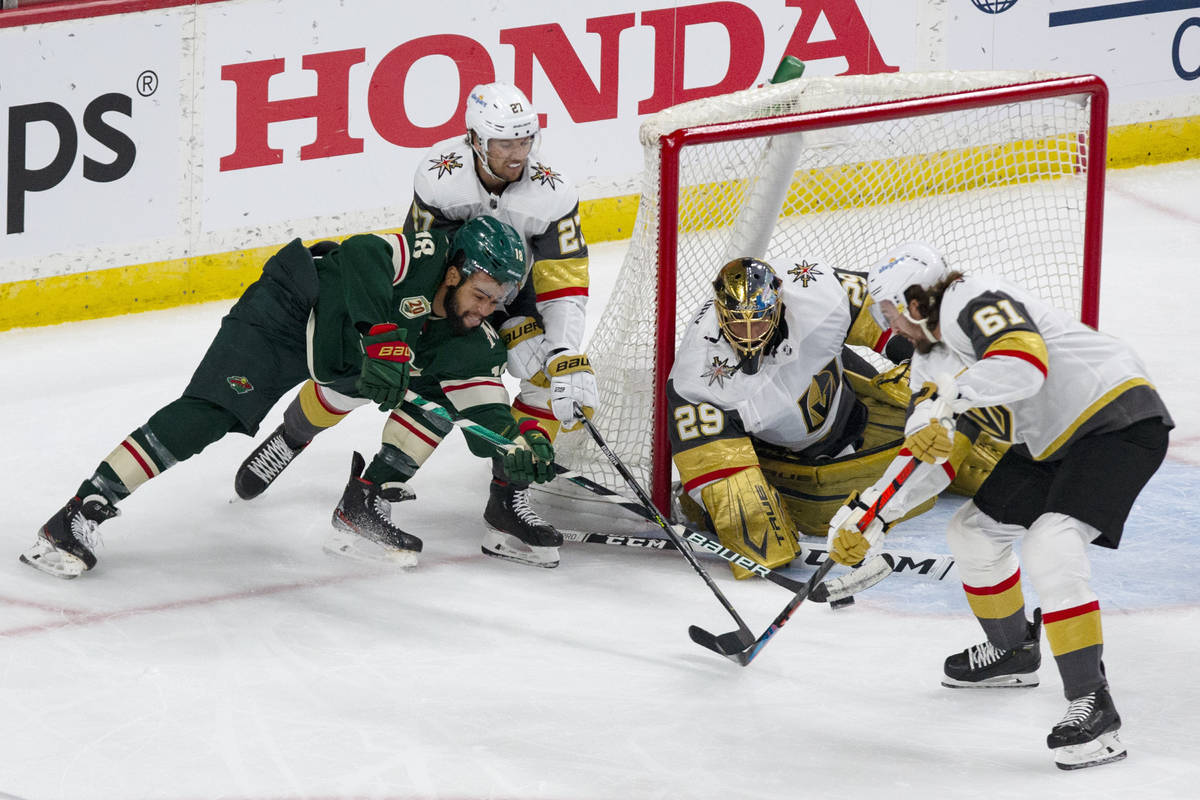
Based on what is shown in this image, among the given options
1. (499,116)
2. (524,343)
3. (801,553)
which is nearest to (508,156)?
(499,116)

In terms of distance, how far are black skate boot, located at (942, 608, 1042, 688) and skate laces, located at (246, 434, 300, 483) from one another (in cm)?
174

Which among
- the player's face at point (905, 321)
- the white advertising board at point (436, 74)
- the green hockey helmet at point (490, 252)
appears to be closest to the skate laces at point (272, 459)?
the green hockey helmet at point (490, 252)

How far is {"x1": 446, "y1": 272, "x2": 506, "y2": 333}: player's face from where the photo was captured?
4.00m

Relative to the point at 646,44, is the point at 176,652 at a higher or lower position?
lower

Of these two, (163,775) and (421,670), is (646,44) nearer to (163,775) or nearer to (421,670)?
(421,670)

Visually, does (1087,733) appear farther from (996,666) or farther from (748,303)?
(748,303)

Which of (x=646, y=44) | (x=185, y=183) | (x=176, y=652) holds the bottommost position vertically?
(x=176, y=652)

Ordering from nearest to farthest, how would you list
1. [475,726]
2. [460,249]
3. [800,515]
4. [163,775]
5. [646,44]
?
[163,775] → [475,726] → [460,249] → [800,515] → [646,44]

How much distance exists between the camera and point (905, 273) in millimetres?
3307

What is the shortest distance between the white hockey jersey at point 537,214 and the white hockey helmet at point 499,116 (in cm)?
11

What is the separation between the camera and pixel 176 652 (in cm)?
376

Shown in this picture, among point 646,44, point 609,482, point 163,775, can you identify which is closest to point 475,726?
point 163,775

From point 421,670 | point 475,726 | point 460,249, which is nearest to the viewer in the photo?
point 475,726

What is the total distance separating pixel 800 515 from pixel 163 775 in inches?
66.8
